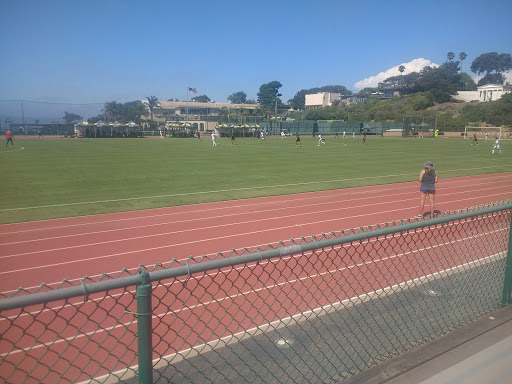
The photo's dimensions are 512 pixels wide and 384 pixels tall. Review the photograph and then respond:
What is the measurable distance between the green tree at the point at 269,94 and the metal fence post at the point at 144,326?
Answer: 183596mm

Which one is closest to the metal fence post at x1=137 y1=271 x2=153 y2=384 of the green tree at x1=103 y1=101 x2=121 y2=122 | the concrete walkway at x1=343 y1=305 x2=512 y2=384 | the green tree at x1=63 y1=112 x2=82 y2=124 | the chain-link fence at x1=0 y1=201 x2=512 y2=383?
the chain-link fence at x1=0 y1=201 x2=512 y2=383

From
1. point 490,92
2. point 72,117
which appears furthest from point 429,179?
point 490,92

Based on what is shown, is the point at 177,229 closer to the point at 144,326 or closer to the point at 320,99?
the point at 144,326

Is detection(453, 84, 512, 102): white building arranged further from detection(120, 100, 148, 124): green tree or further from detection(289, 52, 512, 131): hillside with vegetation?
detection(120, 100, 148, 124): green tree

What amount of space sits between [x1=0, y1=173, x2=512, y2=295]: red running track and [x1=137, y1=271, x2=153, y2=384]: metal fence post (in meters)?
5.15

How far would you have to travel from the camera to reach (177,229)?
34.9 feet

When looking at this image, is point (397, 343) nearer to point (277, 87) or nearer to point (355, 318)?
point (355, 318)

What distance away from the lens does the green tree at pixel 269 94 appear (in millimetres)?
185750

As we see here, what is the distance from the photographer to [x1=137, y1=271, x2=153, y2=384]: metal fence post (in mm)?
2541

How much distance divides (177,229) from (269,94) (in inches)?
7166

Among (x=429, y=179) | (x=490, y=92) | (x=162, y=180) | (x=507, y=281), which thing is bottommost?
(x=162, y=180)

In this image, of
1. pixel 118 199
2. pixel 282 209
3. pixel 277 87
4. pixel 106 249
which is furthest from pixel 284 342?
pixel 277 87

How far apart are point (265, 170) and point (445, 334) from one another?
60.6 feet

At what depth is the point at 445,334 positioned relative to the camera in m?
4.76
